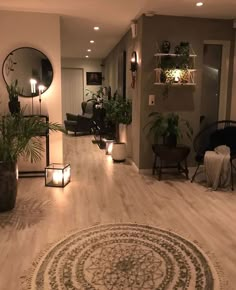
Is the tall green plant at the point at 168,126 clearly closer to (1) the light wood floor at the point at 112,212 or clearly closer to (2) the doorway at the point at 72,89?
(1) the light wood floor at the point at 112,212

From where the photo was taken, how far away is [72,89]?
10.1m

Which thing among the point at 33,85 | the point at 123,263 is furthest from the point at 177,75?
the point at 123,263

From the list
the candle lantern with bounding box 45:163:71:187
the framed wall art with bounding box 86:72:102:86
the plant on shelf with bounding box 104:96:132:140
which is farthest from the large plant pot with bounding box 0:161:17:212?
the framed wall art with bounding box 86:72:102:86

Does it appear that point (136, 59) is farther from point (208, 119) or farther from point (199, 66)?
point (208, 119)

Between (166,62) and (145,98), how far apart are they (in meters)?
0.61

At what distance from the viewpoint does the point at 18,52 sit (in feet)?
14.4

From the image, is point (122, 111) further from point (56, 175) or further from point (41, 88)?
point (56, 175)

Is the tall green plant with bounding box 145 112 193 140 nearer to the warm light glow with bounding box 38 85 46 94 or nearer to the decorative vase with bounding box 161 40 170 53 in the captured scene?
the decorative vase with bounding box 161 40 170 53

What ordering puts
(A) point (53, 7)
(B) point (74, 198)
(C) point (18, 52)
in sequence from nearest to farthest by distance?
(B) point (74, 198) < (A) point (53, 7) < (C) point (18, 52)

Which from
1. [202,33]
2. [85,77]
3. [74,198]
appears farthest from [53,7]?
[85,77]

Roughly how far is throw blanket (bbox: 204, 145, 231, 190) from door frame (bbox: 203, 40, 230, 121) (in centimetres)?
109

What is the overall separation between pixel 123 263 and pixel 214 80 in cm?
380

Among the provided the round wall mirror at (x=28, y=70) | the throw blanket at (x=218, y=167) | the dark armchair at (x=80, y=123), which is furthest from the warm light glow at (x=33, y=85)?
the dark armchair at (x=80, y=123)

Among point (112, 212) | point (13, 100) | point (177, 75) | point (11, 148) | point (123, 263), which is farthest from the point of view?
point (177, 75)
